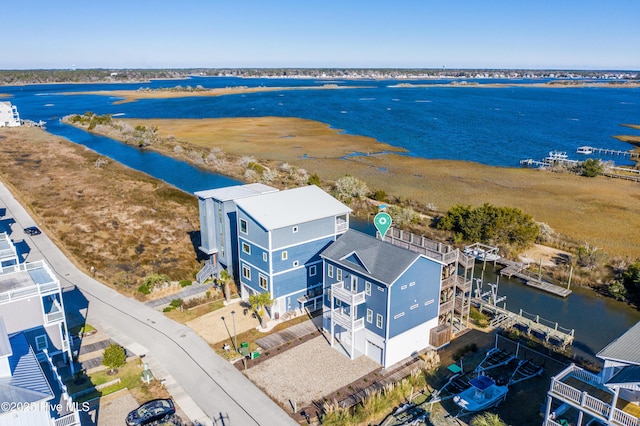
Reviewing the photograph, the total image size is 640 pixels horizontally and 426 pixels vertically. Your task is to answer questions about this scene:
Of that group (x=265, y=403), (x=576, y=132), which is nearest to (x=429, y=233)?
(x=265, y=403)

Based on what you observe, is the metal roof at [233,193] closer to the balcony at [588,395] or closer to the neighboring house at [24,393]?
the neighboring house at [24,393]

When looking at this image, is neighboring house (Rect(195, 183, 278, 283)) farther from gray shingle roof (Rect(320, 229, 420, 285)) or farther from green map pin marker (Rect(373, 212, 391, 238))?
green map pin marker (Rect(373, 212, 391, 238))

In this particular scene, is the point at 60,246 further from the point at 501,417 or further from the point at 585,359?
the point at 585,359

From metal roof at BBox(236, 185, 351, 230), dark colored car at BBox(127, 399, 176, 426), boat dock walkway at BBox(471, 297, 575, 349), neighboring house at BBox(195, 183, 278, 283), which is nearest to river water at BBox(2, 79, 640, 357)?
boat dock walkway at BBox(471, 297, 575, 349)

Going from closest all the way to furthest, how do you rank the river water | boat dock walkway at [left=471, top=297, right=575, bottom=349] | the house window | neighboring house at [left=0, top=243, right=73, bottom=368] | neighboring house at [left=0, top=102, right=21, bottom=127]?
neighboring house at [left=0, top=243, right=73, bottom=368]
the house window
boat dock walkway at [left=471, top=297, right=575, bottom=349]
the river water
neighboring house at [left=0, top=102, right=21, bottom=127]

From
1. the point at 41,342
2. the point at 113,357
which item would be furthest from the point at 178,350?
the point at 41,342

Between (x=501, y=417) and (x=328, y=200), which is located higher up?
(x=328, y=200)

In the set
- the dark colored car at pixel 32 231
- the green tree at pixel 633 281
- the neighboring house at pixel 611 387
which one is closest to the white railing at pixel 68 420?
the neighboring house at pixel 611 387

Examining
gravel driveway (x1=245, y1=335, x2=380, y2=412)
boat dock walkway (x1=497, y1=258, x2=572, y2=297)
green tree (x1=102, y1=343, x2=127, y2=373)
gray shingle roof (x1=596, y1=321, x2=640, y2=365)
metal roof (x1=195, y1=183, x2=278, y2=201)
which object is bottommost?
boat dock walkway (x1=497, y1=258, x2=572, y2=297)
